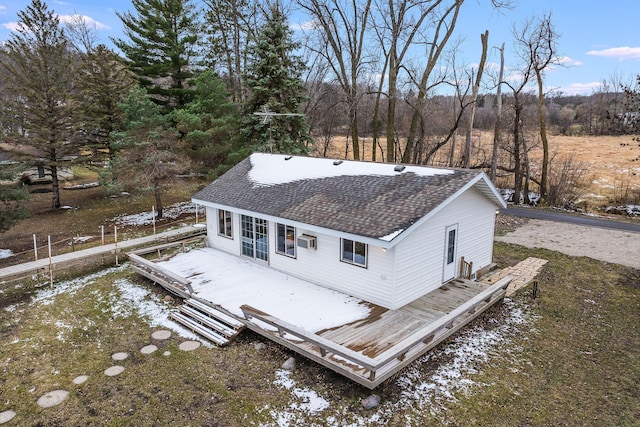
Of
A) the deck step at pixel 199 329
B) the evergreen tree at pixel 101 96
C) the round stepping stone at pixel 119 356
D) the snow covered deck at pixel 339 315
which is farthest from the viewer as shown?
the evergreen tree at pixel 101 96

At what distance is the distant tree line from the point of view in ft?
67.0

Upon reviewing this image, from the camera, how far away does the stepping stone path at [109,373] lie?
6451 millimetres

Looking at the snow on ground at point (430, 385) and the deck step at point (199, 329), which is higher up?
the deck step at point (199, 329)

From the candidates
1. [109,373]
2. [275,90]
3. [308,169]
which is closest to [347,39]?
[275,90]

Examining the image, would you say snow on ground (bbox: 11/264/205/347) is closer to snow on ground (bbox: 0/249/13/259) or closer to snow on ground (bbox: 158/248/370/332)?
snow on ground (bbox: 158/248/370/332)

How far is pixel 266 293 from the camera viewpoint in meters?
10.1

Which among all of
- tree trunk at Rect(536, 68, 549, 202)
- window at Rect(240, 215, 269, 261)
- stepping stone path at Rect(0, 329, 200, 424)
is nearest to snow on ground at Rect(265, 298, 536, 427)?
stepping stone path at Rect(0, 329, 200, 424)

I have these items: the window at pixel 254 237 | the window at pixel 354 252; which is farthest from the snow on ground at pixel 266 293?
the window at pixel 354 252

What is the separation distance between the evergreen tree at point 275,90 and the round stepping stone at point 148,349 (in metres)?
13.5

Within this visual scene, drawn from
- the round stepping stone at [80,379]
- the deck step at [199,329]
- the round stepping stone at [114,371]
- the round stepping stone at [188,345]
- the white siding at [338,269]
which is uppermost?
the white siding at [338,269]

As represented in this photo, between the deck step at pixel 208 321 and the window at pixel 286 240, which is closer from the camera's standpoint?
the deck step at pixel 208 321

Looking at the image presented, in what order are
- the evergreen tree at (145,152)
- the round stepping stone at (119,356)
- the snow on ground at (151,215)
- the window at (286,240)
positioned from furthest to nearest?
the snow on ground at (151,215)
the evergreen tree at (145,152)
the window at (286,240)
the round stepping stone at (119,356)

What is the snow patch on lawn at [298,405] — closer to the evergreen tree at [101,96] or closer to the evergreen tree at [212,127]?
the evergreen tree at [212,127]

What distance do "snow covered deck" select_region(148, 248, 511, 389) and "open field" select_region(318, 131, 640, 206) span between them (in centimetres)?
1817
